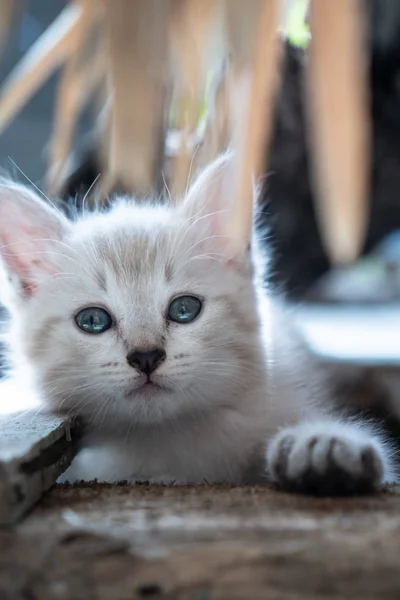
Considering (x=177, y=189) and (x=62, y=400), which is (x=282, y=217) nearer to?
(x=177, y=189)

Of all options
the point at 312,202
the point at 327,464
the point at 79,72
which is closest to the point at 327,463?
the point at 327,464

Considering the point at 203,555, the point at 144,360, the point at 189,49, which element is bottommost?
the point at 203,555

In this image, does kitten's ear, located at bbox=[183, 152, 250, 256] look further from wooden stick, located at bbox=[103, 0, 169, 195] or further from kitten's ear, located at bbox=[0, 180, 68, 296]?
wooden stick, located at bbox=[103, 0, 169, 195]

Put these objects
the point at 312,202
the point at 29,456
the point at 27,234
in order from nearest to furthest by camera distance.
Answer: the point at 29,456, the point at 27,234, the point at 312,202

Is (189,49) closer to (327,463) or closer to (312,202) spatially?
(327,463)

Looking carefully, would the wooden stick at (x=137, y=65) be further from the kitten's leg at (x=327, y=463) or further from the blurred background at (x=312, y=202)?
the blurred background at (x=312, y=202)
